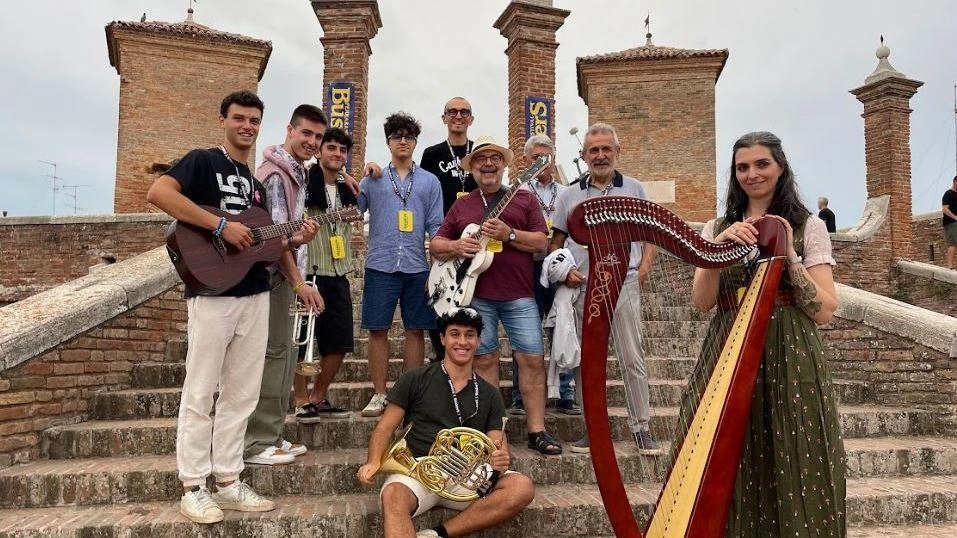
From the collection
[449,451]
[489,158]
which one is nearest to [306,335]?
[449,451]

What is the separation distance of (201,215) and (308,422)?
1.64 meters

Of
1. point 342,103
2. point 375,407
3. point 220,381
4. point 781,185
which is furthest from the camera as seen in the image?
point 342,103

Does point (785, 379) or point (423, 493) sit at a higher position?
point (785, 379)

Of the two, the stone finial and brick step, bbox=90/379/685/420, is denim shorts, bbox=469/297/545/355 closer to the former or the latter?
brick step, bbox=90/379/685/420

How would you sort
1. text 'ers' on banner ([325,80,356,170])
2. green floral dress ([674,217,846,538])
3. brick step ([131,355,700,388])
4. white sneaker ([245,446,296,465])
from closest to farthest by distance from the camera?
1. green floral dress ([674,217,846,538])
2. white sneaker ([245,446,296,465])
3. brick step ([131,355,700,388])
4. text 'ers' on banner ([325,80,356,170])

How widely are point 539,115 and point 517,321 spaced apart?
715 cm

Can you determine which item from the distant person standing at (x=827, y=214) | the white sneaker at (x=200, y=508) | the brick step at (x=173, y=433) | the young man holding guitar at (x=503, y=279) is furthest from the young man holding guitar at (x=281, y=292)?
the distant person standing at (x=827, y=214)

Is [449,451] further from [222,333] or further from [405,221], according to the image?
[405,221]

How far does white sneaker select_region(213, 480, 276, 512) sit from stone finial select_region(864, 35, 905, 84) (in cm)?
1445

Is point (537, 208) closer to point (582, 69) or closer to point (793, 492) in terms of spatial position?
point (793, 492)

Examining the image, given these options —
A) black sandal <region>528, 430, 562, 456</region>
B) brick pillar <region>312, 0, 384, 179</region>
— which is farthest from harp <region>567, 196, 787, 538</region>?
brick pillar <region>312, 0, 384, 179</region>

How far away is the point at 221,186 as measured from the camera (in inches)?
128

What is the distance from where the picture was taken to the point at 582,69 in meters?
16.5

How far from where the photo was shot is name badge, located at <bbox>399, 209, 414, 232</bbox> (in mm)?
4352
